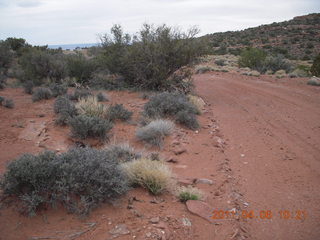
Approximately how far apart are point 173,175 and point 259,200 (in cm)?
151

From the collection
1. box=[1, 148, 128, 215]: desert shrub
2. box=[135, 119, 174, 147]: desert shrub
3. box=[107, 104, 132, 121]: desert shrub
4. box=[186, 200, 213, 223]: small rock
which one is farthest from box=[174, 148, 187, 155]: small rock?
box=[107, 104, 132, 121]: desert shrub

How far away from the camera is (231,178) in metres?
4.95

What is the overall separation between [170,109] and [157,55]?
419cm

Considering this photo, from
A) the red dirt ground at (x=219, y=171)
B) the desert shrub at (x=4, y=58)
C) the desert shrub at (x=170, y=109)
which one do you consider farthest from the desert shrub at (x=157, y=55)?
the desert shrub at (x=4, y=58)

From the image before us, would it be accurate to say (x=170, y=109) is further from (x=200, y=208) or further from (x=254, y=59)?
(x=254, y=59)

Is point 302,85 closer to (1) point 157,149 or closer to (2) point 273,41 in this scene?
(1) point 157,149

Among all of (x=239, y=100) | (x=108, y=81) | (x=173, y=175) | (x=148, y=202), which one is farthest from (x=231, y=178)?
(x=108, y=81)

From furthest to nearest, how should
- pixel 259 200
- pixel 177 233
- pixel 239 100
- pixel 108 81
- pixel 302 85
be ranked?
pixel 302 85
pixel 108 81
pixel 239 100
pixel 259 200
pixel 177 233

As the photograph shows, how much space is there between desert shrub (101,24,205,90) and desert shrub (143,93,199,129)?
3.27 meters

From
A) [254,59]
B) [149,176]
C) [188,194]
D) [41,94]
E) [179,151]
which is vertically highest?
[254,59]

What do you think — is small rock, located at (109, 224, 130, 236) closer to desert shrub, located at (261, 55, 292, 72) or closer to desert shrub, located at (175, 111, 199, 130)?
desert shrub, located at (175, 111, 199, 130)

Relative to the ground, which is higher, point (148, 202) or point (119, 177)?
point (119, 177)

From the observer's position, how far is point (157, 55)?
1153cm

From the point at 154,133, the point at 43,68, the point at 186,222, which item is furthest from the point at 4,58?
the point at 186,222
